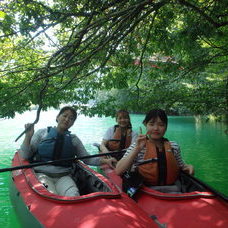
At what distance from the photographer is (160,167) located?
257cm

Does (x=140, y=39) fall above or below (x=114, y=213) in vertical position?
above

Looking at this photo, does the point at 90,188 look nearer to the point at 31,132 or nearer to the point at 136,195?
the point at 136,195

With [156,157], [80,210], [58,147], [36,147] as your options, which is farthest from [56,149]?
[156,157]

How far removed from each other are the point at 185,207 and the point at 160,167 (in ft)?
1.64

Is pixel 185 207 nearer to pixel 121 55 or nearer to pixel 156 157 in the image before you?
pixel 156 157

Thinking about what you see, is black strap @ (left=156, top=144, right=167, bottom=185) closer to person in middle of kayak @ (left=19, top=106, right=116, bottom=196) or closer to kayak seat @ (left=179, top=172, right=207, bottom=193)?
kayak seat @ (left=179, top=172, right=207, bottom=193)

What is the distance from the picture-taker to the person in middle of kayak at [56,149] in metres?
3.28

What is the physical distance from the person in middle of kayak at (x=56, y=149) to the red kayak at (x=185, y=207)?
45.8 inches

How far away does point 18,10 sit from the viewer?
3670mm

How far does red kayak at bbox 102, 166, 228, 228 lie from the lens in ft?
6.60

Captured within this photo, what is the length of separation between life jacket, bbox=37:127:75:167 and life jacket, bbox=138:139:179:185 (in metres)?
1.32

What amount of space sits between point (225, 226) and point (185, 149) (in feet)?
26.5

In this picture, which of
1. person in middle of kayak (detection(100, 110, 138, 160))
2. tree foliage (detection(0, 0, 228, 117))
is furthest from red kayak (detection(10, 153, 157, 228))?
person in middle of kayak (detection(100, 110, 138, 160))

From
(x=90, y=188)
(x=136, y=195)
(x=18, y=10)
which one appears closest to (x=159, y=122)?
(x=136, y=195)
